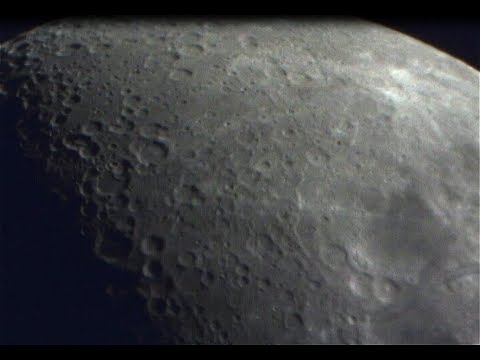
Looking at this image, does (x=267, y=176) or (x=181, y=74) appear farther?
(x=181, y=74)

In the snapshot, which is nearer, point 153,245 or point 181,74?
point 153,245

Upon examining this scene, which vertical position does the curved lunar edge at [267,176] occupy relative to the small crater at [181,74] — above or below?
below

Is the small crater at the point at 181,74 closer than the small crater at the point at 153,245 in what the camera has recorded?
No

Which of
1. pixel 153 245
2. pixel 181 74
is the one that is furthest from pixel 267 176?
pixel 181 74

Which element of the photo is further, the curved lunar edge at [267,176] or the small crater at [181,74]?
the small crater at [181,74]

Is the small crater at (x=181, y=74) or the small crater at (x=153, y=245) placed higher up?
the small crater at (x=181, y=74)

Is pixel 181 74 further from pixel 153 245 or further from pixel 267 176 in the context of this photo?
pixel 153 245

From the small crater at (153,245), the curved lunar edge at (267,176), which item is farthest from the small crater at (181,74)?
the small crater at (153,245)

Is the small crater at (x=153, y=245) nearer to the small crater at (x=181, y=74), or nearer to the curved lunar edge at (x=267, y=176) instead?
the curved lunar edge at (x=267, y=176)

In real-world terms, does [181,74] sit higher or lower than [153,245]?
higher

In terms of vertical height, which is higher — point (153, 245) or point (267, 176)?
point (267, 176)
